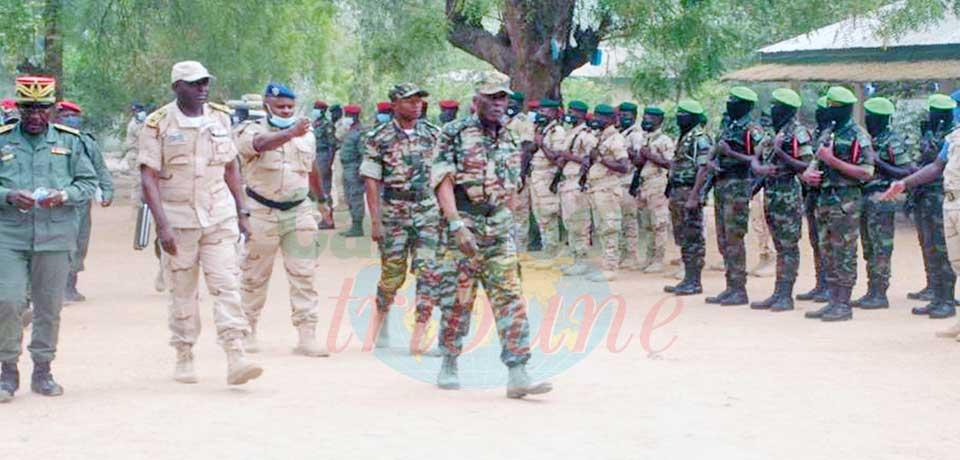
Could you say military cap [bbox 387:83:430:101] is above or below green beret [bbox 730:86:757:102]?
below

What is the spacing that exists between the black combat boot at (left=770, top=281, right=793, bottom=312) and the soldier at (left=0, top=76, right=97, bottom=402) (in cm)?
638

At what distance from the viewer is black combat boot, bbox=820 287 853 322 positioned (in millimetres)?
11305

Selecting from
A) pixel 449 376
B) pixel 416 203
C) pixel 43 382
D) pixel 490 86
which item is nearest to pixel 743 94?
pixel 416 203

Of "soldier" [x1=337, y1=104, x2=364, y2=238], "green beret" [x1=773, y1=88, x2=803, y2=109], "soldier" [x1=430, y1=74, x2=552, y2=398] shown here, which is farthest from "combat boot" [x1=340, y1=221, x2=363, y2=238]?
"soldier" [x1=430, y1=74, x2=552, y2=398]

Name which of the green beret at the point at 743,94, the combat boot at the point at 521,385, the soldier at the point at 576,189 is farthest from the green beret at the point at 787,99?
the combat boot at the point at 521,385

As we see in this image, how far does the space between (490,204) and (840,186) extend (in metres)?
4.49

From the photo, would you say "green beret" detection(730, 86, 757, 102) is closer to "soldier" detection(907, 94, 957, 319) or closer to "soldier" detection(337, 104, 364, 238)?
"soldier" detection(907, 94, 957, 319)

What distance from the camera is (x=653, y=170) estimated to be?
Answer: 1485 centimetres

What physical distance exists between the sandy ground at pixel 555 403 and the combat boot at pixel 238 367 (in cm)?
10

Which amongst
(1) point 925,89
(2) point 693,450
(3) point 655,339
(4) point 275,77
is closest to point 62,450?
(2) point 693,450

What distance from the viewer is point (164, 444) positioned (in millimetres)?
6410

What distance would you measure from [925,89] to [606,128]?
357 inches

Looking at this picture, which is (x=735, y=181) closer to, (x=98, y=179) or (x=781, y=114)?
(x=781, y=114)

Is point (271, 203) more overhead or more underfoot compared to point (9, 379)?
more overhead
